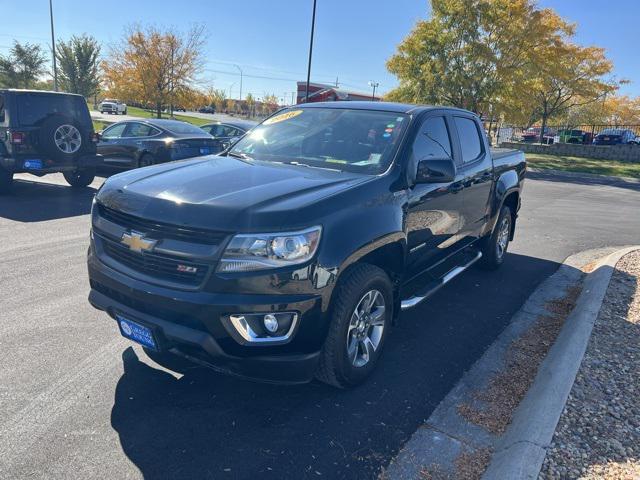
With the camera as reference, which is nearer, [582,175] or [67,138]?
[67,138]

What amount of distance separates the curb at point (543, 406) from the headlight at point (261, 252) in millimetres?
1475

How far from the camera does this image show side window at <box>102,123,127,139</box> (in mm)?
12094

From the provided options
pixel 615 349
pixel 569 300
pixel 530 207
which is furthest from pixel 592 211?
pixel 615 349

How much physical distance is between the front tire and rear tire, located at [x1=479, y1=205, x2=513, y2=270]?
115 inches

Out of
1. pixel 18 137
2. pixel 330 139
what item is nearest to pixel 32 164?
pixel 18 137

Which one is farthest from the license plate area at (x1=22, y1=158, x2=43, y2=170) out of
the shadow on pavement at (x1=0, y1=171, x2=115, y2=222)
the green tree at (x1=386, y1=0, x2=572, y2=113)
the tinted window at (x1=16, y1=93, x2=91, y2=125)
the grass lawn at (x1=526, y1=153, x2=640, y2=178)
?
the grass lawn at (x1=526, y1=153, x2=640, y2=178)

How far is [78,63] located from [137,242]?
39.7m

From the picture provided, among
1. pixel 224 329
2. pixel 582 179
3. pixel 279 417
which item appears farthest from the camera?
pixel 582 179

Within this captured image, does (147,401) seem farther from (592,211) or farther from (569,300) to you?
(592,211)

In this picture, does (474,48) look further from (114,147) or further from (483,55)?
(114,147)

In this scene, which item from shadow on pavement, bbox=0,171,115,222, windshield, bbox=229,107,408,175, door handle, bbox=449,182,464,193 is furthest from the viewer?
shadow on pavement, bbox=0,171,115,222

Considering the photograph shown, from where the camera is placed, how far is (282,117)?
4598 mm

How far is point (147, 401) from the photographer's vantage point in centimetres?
310

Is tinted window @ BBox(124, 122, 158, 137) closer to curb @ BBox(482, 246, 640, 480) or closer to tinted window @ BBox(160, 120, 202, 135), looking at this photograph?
tinted window @ BBox(160, 120, 202, 135)
